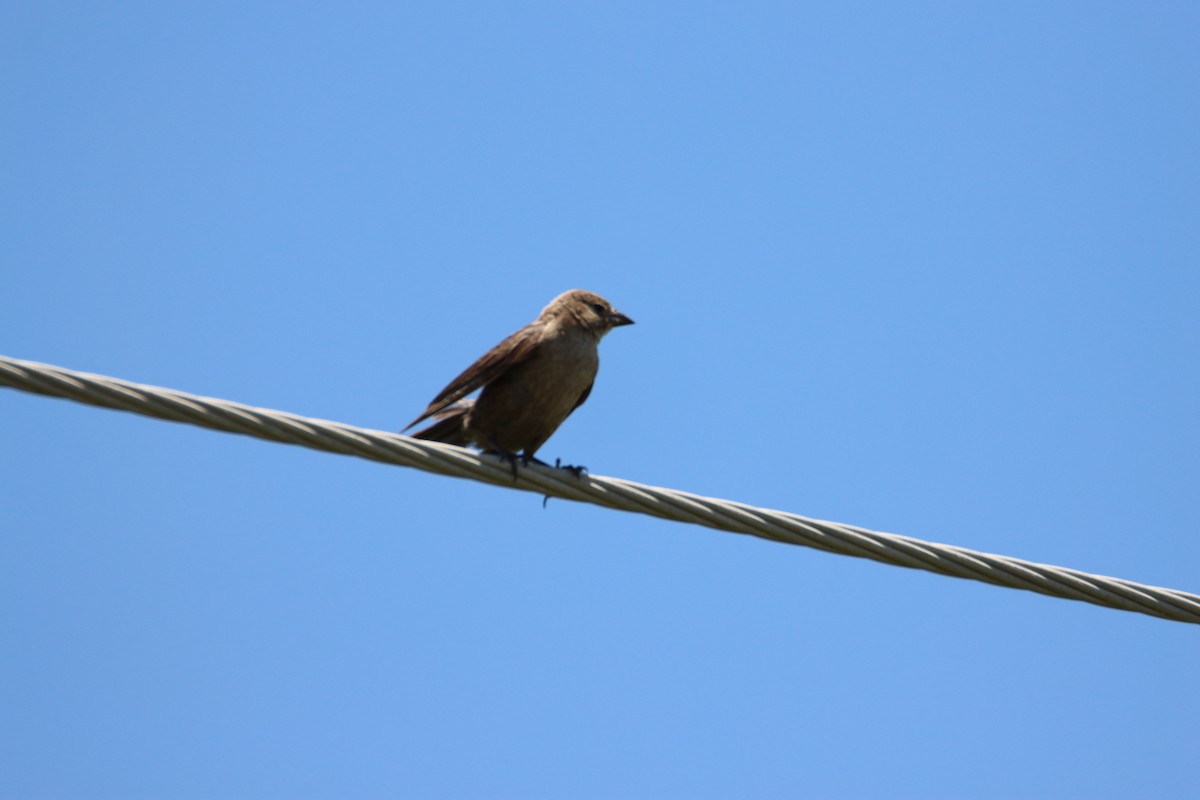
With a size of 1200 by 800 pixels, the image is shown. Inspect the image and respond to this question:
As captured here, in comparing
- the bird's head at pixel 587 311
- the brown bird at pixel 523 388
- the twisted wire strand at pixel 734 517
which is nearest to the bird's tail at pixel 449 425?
the brown bird at pixel 523 388

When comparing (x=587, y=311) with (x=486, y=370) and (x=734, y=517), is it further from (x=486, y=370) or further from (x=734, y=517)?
(x=734, y=517)

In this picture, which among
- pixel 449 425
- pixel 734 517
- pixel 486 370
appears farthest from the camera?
pixel 449 425

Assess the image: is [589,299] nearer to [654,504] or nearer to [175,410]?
[654,504]

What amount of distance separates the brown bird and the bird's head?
9 cm

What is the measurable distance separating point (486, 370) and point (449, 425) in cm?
79

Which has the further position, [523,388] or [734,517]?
[523,388]

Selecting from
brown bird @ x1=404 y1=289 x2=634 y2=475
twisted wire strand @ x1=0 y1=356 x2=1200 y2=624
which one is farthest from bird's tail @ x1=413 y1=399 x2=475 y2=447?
twisted wire strand @ x1=0 y1=356 x2=1200 y2=624

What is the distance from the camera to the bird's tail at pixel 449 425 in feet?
29.6

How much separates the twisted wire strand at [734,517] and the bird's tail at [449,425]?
3.07m

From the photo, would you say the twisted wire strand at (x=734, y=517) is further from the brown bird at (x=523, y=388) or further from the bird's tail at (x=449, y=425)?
the bird's tail at (x=449, y=425)

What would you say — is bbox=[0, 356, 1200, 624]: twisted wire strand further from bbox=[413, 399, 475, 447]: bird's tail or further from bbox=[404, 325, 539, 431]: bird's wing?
bbox=[413, 399, 475, 447]: bird's tail

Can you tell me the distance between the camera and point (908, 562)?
553 cm

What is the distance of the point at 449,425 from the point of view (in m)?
9.09

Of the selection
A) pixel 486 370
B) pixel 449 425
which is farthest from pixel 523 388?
pixel 449 425
